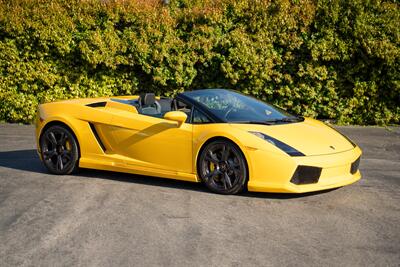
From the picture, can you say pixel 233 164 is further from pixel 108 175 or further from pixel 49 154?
pixel 49 154

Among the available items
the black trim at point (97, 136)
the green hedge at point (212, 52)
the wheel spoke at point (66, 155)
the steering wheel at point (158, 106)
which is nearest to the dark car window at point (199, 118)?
the steering wheel at point (158, 106)

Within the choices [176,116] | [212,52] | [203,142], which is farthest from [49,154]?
[212,52]

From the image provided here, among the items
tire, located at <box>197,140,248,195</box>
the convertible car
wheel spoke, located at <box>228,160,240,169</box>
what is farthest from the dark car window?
wheel spoke, located at <box>228,160,240,169</box>

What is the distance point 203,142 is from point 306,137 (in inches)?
43.5

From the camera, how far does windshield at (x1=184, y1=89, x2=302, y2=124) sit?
696 cm

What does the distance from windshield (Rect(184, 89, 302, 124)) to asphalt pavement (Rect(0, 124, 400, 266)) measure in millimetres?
874

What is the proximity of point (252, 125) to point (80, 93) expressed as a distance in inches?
265

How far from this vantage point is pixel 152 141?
7078 mm

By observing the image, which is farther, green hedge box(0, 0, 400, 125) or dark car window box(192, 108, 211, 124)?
green hedge box(0, 0, 400, 125)

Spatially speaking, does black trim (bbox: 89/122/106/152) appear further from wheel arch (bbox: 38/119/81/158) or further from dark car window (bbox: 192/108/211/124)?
dark car window (bbox: 192/108/211/124)

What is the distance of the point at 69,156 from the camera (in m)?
7.70

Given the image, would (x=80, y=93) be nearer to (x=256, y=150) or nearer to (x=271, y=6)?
(x=271, y=6)

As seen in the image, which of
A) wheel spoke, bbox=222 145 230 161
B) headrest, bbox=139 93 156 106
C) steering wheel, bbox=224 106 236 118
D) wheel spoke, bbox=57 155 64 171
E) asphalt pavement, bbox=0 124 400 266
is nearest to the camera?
asphalt pavement, bbox=0 124 400 266

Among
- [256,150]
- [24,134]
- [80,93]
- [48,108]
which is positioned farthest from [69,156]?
[80,93]
